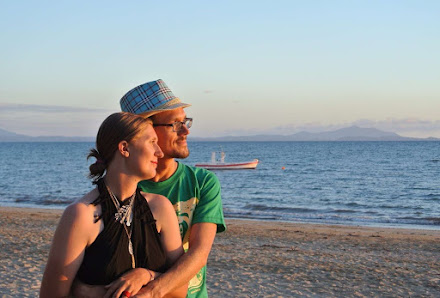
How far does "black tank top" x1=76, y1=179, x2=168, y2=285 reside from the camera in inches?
75.1

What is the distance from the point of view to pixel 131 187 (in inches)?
79.7

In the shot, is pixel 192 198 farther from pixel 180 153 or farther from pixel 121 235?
pixel 121 235

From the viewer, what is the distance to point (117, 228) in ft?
6.35

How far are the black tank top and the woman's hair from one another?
69 millimetres

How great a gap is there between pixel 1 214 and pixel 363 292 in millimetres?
13778

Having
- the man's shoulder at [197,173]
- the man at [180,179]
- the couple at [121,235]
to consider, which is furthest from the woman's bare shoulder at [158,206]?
the man's shoulder at [197,173]

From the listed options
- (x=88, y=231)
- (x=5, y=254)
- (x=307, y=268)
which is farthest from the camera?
(x=5, y=254)

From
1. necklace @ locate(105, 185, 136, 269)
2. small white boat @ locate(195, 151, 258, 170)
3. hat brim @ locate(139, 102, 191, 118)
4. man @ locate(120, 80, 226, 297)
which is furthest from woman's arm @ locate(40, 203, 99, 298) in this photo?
small white boat @ locate(195, 151, 258, 170)

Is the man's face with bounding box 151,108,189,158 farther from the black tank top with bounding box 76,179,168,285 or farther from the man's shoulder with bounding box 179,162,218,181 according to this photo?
the black tank top with bounding box 76,179,168,285

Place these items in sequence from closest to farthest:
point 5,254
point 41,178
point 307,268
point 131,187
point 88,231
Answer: point 88,231 → point 131,187 → point 307,268 → point 5,254 → point 41,178

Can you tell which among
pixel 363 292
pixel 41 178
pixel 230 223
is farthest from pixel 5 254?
pixel 41 178

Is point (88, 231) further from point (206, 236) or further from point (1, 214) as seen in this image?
point (1, 214)

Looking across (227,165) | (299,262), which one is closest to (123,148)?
(299,262)

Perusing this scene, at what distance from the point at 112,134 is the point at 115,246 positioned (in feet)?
1.32
